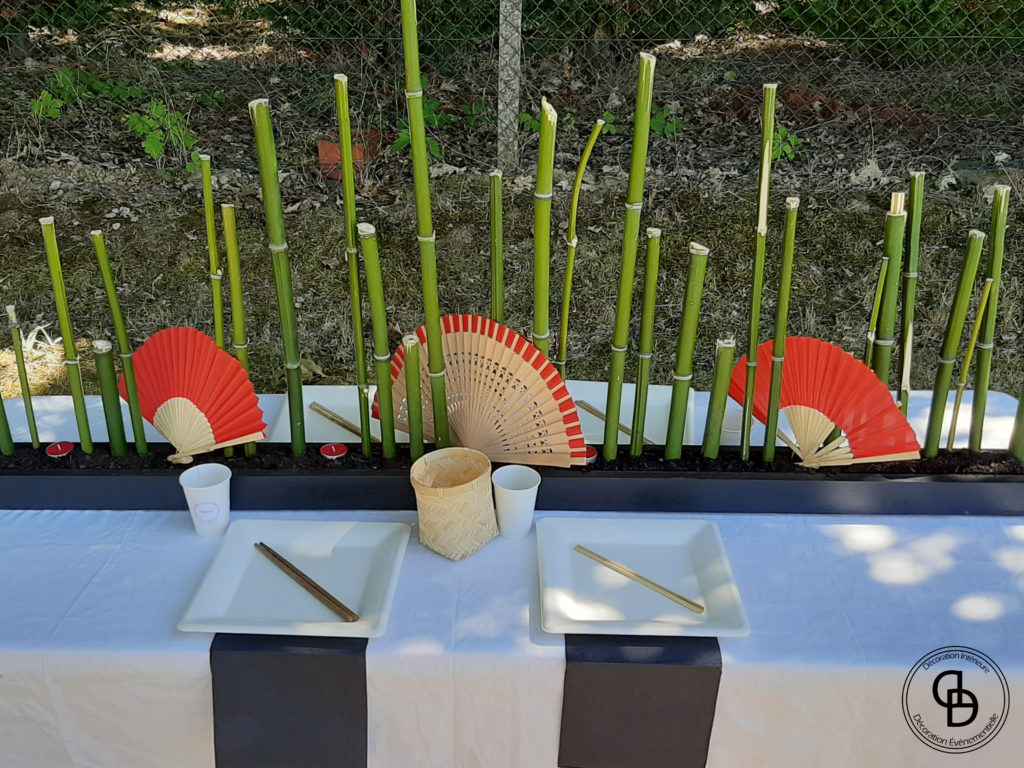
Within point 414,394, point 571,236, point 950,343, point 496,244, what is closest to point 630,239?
point 571,236

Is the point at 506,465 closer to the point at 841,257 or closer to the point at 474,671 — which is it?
the point at 474,671

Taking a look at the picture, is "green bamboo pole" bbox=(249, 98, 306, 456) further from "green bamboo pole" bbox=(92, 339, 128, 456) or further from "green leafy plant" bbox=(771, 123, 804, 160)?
"green leafy plant" bbox=(771, 123, 804, 160)

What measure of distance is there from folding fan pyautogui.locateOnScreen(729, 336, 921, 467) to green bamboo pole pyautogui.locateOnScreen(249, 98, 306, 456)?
0.56 m

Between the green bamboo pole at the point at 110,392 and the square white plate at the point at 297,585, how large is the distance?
0.66ft

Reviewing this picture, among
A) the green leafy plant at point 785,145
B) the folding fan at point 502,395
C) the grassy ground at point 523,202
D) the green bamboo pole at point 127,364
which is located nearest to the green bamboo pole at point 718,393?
the folding fan at point 502,395

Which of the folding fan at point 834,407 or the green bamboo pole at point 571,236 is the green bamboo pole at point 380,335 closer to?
the green bamboo pole at point 571,236

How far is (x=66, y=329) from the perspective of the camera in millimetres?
1013

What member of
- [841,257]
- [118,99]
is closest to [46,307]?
[118,99]

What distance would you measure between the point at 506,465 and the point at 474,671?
10.7 inches

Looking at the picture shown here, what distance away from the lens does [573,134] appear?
11.8 ft

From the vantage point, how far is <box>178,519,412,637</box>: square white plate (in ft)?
2.76

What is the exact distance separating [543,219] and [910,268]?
0.47 metres

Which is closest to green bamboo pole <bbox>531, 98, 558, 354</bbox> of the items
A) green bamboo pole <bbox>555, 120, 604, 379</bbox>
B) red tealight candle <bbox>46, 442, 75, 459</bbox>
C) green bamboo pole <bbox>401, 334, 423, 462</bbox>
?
green bamboo pole <bbox>555, 120, 604, 379</bbox>

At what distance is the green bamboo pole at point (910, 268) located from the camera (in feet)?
3.32
